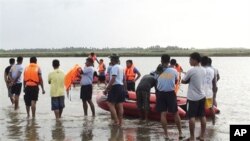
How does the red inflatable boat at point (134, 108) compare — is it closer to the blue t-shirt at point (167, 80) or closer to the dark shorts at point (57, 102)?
the dark shorts at point (57, 102)

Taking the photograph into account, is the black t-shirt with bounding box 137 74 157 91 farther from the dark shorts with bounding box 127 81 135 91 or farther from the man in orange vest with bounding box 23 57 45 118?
the dark shorts with bounding box 127 81 135 91

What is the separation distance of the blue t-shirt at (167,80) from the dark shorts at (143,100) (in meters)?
2.50

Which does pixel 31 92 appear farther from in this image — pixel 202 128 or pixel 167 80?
pixel 202 128

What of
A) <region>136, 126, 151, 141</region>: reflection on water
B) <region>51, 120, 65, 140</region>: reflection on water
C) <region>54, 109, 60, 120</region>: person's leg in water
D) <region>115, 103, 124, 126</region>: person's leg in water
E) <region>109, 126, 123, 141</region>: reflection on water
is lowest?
<region>136, 126, 151, 141</region>: reflection on water

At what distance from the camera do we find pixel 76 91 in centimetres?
2425

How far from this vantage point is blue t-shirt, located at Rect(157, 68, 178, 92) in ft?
35.0

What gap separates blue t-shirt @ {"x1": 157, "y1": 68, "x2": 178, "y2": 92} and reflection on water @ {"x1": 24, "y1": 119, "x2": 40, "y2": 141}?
328cm

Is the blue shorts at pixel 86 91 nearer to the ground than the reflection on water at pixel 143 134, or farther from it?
farther from it

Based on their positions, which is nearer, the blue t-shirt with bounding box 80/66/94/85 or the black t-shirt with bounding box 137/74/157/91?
the black t-shirt with bounding box 137/74/157/91

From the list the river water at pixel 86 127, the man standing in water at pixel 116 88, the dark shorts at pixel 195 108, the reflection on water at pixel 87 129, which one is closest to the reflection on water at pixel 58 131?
the river water at pixel 86 127

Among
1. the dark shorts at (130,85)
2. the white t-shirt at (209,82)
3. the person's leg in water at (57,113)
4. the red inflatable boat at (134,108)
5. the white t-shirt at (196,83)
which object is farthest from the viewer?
the dark shorts at (130,85)

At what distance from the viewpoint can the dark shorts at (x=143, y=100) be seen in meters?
13.3

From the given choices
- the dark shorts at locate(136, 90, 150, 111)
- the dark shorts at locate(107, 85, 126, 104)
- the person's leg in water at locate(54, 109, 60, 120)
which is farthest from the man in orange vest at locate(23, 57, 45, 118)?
the dark shorts at locate(136, 90, 150, 111)

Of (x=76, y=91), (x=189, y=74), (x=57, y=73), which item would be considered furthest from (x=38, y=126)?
(x=76, y=91)
